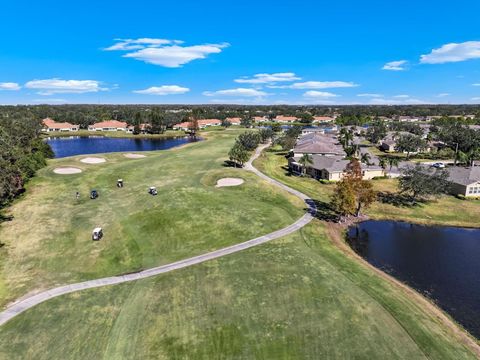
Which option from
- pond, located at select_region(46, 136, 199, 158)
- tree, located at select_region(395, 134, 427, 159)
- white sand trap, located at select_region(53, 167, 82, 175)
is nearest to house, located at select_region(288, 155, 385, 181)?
tree, located at select_region(395, 134, 427, 159)

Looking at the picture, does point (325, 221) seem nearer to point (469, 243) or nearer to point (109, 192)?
point (469, 243)

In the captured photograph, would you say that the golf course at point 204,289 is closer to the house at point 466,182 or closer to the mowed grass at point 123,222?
the mowed grass at point 123,222

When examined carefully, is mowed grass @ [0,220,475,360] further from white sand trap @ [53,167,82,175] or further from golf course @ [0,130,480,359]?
white sand trap @ [53,167,82,175]

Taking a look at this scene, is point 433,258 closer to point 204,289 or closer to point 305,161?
point 204,289

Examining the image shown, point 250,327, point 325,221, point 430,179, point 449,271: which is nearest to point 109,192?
point 325,221

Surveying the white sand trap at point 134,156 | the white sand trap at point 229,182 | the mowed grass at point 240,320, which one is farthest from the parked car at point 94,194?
the white sand trap at point 134,156

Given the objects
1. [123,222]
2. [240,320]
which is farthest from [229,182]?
[240,320]
